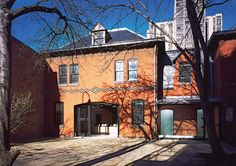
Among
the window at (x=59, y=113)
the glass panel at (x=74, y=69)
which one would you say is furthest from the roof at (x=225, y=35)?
the window at (x=59, y=113)

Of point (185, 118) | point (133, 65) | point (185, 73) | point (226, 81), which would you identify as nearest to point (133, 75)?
point (133, 65)

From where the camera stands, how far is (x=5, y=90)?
13.2ft

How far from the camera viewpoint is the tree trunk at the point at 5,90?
3881 mm

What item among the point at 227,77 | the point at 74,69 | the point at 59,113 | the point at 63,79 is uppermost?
the point at 74,69

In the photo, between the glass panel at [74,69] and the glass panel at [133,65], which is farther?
the glass panel at [74,69]

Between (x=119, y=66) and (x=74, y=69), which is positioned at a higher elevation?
(x=119, y=66)

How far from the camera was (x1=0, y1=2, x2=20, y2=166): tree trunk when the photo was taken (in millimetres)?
3881

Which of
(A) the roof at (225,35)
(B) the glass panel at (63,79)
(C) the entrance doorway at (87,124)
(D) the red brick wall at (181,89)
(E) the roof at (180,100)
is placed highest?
(A) the roof at (225,35)

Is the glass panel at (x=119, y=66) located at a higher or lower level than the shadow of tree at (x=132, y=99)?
higher

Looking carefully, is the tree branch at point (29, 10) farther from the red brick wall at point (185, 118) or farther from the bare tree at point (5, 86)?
the red brick wall at point (185, 118)

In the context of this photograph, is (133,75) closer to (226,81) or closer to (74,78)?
(74,78)

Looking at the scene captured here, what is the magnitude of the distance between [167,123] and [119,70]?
5500mm

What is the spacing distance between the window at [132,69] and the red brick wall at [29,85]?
702 centimetres

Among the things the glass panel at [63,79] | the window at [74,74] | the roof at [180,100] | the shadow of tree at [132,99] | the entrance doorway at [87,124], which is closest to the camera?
the roof at [180,100]
